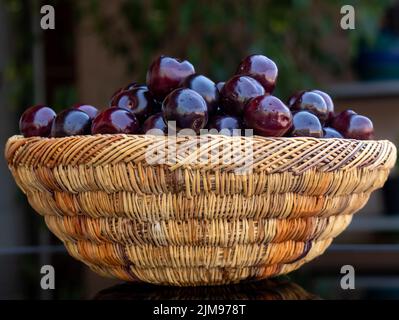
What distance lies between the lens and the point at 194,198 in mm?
766

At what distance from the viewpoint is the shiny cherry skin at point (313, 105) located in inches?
35.6

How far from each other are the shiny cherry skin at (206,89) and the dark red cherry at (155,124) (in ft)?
0.18

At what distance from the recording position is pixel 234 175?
752mm

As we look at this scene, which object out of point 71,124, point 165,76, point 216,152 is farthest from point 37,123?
point 216,152

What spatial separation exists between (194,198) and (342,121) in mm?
271

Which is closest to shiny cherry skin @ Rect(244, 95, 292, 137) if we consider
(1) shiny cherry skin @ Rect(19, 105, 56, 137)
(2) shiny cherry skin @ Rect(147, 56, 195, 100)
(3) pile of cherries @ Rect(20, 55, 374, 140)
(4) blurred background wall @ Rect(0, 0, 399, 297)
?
(3) pile of cherries @ Rect(20, 55, 374, 140)

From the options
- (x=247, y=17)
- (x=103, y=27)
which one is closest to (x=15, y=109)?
(x=103, y=27)

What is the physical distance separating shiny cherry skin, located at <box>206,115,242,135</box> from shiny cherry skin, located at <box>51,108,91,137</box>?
0.16 m

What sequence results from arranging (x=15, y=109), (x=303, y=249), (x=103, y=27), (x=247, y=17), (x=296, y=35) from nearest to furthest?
(x=303, y=249), (x=247, y=17), (x=296, y=35), (x=103, y=27), (x=15, y=109)

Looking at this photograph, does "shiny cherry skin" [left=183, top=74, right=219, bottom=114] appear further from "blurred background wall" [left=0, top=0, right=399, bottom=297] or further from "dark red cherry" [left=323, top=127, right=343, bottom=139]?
"blurred background wall" [left=0, top=0, right=399, bottom=297]

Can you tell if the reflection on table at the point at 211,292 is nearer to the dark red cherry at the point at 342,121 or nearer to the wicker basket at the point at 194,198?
the wicker basket at the point at 194,198

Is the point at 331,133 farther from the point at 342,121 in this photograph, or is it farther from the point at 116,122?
the point at 116,122
